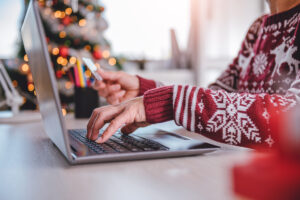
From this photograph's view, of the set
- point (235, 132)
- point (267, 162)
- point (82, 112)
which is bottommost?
point (82, 112)

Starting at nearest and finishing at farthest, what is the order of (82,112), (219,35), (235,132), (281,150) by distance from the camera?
(281,150) → (235,132) → (82,112) → (219,35)

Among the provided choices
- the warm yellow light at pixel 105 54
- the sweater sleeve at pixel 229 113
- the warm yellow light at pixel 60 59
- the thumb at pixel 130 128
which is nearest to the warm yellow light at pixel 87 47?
the warm yellow light at pixel 105 54

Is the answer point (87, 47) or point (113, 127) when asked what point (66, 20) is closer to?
point (87, 47)

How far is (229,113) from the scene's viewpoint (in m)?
0.55

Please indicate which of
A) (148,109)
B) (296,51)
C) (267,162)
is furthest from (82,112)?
(267,162)

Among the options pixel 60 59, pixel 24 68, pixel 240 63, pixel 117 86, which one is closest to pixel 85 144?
pixel 117 86

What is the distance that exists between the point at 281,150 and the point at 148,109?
44 cm

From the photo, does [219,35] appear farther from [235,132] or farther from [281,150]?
[281,150]

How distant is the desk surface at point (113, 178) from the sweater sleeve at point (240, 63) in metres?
0.68

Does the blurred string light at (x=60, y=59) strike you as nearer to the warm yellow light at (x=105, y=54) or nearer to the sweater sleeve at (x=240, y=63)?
the warm yellow light at (x=105, y=54)

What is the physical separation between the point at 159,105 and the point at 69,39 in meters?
2.10

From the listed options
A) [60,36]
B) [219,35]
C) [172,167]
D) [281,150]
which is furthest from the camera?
[219,35]

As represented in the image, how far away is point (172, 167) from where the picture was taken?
1.39ft

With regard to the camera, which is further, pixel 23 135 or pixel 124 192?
pixel 23 135
